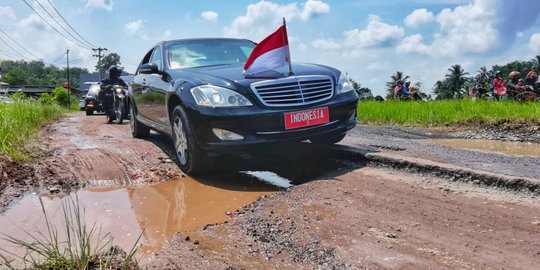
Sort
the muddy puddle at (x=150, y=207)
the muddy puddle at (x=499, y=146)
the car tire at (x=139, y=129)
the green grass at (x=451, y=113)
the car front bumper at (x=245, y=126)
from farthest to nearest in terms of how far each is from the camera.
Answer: the green grass at (x=451, y=113), the car tire at (x=139, y=129), the muddy puddle at (x=499, y=146), the car front bumper at (x=245, y=126), the muddy puddle at (x=150, y=207)

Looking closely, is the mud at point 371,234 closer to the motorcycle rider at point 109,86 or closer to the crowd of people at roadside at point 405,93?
the motorcycle rider at point 109,86

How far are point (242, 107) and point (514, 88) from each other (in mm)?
10064

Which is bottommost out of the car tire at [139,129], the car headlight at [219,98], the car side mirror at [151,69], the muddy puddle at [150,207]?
the muddy puddle at [150,207]

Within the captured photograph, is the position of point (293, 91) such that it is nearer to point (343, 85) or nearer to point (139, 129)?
point (343, 85)

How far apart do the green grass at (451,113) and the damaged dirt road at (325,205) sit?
410cm

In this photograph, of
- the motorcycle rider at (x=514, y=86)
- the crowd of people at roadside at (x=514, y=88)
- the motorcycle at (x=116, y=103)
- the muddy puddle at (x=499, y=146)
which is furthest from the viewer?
the motorcycle rider at (x=514, y=86)

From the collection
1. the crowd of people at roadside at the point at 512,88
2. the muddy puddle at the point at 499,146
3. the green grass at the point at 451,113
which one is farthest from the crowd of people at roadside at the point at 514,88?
the muddy puddle at the point at 499,146

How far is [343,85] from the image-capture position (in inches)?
194

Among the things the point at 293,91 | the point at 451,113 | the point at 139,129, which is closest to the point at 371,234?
the point at 293,91

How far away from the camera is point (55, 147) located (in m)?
5.96

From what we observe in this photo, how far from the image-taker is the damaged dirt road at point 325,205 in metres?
2.40

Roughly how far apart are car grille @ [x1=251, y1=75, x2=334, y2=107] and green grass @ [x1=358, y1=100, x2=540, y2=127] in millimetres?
5337

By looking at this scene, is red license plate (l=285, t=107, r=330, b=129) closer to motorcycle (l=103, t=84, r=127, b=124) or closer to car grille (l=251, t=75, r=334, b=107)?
car grille (l=251, t=75, r=334, b=107)

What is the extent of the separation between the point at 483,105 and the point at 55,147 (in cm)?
822
